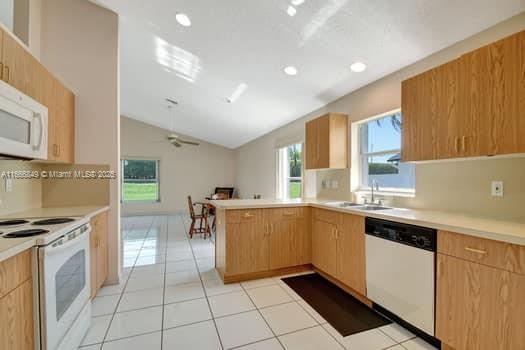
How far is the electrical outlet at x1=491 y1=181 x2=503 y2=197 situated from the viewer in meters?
1.76

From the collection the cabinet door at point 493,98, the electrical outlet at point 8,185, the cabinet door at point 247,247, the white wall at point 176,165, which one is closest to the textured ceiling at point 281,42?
the cabinet door at point 493,98

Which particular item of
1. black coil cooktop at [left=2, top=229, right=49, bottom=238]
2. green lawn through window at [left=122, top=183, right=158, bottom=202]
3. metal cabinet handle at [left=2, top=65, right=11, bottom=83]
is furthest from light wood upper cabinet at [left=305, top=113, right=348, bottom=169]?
green lawn through window at [left=122, top=183, right=158, bottom=202]

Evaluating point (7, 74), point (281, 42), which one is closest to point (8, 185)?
point (7, 74)

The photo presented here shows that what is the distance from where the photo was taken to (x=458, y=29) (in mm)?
1892

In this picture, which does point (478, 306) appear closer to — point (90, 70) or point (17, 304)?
point (17, 304)

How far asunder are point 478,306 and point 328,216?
1.44m

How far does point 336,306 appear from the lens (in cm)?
227

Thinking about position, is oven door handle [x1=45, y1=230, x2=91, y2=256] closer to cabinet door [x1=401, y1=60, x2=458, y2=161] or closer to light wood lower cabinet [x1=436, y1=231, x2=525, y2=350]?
light wood lower cabinet [x1=436, y1=231, x2=525, y2=350]

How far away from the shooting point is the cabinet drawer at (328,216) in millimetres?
2592

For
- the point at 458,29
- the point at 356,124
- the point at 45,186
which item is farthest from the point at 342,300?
the point at 45,186

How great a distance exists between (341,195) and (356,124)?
97 centimetres

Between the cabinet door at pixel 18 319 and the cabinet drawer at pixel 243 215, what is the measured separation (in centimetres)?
168

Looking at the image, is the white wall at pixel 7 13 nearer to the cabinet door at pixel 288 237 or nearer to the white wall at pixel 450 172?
the cabinet door at pixel 288 237

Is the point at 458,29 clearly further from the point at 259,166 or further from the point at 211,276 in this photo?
the point at 259,166
